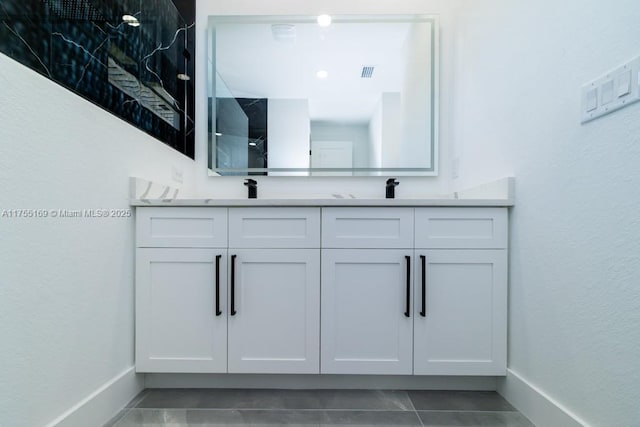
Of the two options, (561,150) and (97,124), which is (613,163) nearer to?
(561,150)

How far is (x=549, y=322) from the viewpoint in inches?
42.1

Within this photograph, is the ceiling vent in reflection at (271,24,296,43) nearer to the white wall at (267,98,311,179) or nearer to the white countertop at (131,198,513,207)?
the white wall at (267,98,311,179)

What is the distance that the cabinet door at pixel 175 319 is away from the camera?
128 centimetres

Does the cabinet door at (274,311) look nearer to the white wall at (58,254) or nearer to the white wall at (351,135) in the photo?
the white wall at (58,254)

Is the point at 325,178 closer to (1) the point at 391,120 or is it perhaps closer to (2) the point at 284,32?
(1) the point at 391,120

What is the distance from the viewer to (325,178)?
1.84 m

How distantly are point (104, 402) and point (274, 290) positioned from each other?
725 millimetres

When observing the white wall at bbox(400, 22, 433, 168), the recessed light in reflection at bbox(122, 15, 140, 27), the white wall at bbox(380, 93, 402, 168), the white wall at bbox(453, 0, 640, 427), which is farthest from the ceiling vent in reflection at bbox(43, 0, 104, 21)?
the white wall at bbox(453, 0, 640, 427)

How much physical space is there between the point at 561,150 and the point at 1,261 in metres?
1.68

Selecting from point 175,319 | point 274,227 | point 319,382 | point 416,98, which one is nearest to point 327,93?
point 416,98

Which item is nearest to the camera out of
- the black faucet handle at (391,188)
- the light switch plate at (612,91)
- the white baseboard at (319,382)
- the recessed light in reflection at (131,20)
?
the light switch plate at (612,91)

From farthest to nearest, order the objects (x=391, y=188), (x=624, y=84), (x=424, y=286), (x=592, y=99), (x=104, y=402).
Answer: (x=391, y=188), (x=424, y=286), (x=104, y=402), (x=592, y=99), (x=624, y=84)

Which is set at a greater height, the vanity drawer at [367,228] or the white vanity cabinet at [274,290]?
the vanity drawer at [367,228]

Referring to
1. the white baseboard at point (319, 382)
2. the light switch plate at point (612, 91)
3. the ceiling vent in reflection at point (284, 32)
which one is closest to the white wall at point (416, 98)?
the ceiling vent in reflection at point (284, 32)
